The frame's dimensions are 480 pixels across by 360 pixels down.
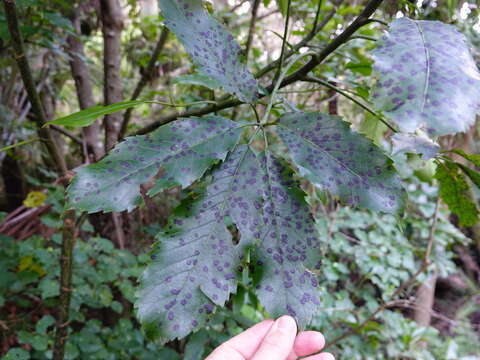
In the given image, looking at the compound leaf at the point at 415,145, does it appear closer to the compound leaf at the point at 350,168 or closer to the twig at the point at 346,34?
the compound leaf at the point at 350,168

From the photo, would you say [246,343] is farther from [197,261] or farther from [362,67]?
[362,67]

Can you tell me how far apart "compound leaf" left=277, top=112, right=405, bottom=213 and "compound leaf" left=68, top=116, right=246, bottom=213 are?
11 centimetres

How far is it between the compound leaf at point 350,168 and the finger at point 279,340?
18 centimetres

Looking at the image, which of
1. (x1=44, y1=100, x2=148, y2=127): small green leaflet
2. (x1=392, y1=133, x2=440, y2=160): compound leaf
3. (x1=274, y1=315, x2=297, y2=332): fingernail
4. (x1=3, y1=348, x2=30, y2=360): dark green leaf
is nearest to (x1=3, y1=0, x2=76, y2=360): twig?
(x1=3, y1=348, x2=30, y2=360): dark green leaf

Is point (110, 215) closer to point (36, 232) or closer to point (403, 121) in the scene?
point (36, 232)

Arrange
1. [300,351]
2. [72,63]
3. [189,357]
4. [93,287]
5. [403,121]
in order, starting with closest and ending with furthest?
A: [403,121]
[300,351]
[189,357]
[93,287]
[72,63]

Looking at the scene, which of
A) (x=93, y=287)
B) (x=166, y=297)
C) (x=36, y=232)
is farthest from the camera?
(x=36, y=232)

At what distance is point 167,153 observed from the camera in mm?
460

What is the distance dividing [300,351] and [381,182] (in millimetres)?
358

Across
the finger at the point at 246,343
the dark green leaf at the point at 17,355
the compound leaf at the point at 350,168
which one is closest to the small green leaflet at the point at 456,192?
the compound leaf at the point at 350,168

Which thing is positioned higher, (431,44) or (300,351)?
(431,44)

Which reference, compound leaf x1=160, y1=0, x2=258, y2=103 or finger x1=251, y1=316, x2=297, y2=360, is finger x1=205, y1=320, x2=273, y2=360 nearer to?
finger x1=251, y1=316, x2=297, y2=360

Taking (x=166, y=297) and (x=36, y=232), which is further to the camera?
(x=36, y=232)

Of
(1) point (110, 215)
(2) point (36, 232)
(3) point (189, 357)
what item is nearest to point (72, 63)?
(1) point (110, 215)
